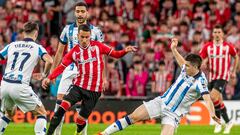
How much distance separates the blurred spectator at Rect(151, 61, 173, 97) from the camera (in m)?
21.0

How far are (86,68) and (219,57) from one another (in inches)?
227

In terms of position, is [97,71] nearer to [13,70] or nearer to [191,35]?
[13,70]

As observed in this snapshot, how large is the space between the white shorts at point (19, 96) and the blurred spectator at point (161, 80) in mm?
8578

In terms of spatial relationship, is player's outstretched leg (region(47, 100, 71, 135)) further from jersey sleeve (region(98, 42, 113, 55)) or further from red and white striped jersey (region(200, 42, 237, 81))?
red and white striped jersey (region(200, 42, 237, 81))

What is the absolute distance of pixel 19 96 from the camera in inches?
497

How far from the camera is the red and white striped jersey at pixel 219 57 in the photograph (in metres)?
18.0

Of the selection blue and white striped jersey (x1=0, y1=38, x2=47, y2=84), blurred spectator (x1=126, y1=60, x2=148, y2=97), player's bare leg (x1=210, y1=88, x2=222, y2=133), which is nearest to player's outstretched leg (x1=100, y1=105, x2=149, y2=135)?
blue and white striped jersey (x1=0, y1=38, x2=47, y2=84)

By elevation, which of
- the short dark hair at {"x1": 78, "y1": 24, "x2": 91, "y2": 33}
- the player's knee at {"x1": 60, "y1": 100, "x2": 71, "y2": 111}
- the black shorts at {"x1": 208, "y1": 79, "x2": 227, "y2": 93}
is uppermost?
the short dark hair at {"x1": 78, "y1": 24, "x2": 91, "y2": 33}

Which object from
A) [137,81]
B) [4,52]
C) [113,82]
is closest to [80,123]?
[4,52]

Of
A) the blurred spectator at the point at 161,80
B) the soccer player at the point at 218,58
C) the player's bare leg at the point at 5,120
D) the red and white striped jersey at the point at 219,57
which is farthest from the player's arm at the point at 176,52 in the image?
the blurred spectator at the point at 161,80

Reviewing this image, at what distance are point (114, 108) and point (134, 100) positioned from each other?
0.57 meters

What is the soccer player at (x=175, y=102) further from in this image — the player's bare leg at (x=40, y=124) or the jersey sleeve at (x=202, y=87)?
the player's bare leg at (x=40, y=124)

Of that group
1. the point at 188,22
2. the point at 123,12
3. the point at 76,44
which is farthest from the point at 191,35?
the point at 76,44

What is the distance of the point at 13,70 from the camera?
41.6 ft
